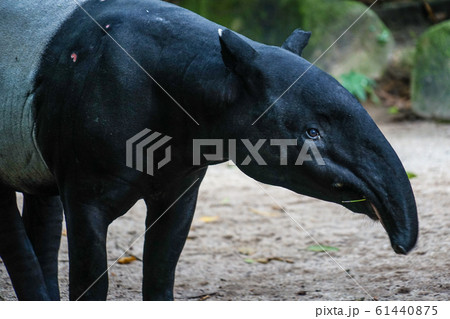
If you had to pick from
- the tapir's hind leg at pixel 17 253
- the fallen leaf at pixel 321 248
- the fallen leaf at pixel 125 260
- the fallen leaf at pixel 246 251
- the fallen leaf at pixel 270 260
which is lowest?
the fallen leaf at pixel 246 251

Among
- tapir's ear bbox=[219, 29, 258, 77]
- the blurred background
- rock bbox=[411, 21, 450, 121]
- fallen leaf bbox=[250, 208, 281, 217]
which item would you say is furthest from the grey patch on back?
the blurred background

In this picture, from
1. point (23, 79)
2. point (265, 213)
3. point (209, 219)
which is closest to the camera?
point (23, 79)

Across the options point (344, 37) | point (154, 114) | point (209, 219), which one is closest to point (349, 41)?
point (344, 37)

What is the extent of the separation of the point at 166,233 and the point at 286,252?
2.05 metres

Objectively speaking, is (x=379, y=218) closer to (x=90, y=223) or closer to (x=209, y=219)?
(x=90, y=223)

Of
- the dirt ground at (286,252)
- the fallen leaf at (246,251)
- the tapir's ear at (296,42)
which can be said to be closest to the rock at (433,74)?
the dirt ground at (286,252)

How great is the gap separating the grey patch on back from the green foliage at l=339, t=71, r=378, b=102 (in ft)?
27.0

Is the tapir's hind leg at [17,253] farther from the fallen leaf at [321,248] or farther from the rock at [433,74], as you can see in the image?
the rock at [433,74]

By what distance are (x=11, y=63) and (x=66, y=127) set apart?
50cm

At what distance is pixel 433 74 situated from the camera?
10.5 meters

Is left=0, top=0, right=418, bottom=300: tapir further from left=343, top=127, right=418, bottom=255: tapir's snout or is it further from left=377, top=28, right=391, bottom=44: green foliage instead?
left=377, top=28, right=391, bottom=44: green foliage

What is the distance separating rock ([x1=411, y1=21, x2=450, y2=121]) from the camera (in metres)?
10.4

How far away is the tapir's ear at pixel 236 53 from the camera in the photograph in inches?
110

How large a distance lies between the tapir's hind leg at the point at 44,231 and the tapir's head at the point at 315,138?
1522 millimetres
